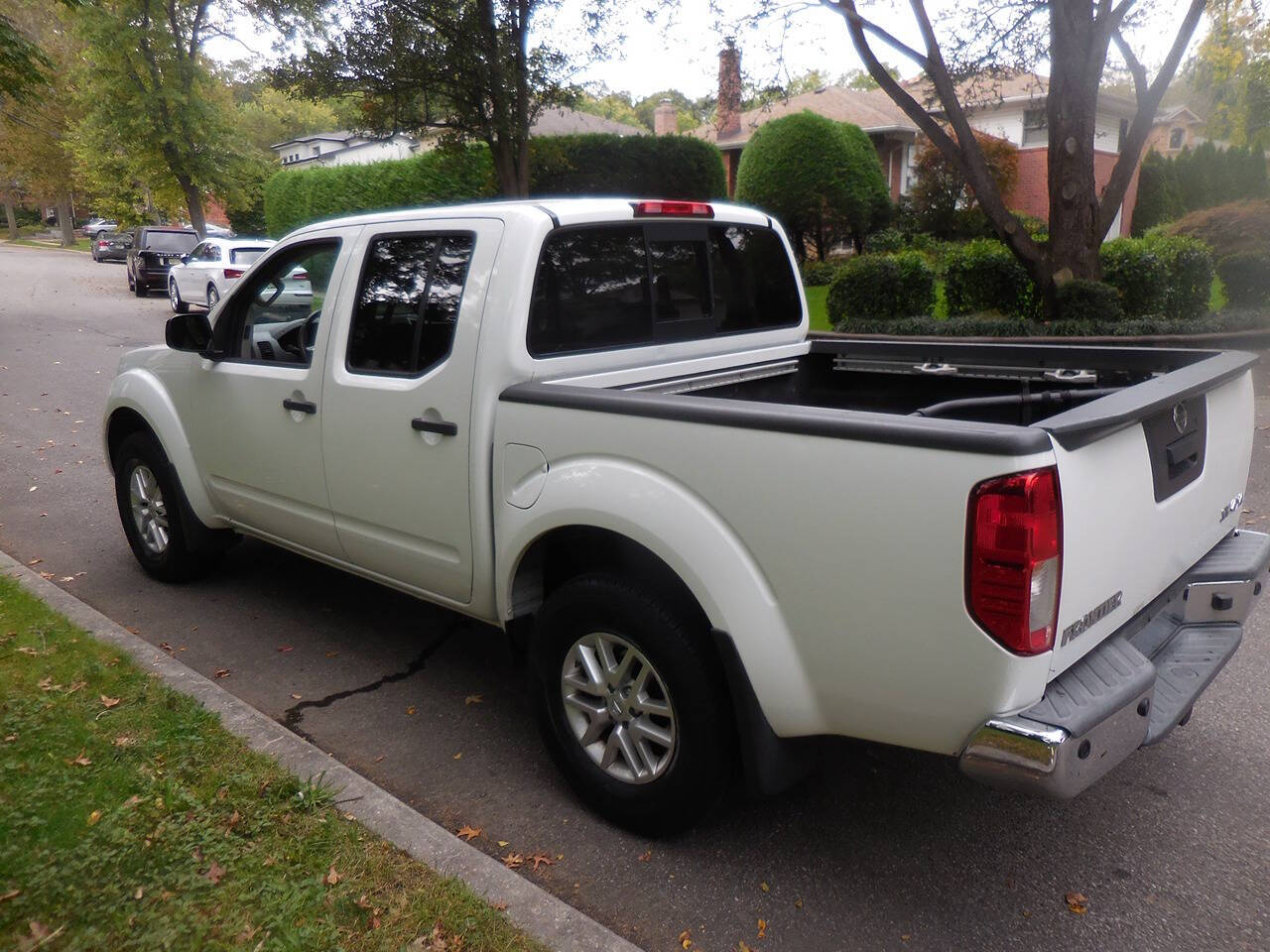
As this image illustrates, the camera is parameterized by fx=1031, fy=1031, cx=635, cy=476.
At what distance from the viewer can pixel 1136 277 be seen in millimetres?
13023

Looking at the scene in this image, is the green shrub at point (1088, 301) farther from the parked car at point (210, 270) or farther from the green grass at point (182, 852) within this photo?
the parked car at point (210, 270)

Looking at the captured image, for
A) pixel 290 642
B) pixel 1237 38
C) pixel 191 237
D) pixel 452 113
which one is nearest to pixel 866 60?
pixel 452 113

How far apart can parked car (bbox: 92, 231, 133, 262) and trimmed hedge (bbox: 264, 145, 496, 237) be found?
53.9 feet

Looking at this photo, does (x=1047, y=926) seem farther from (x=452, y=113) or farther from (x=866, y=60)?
(x=452, y=113)

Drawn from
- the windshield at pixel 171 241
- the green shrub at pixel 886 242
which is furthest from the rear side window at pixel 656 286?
the windshield at pixel 171 241

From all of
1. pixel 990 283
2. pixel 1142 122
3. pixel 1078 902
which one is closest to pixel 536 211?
pixel 1078 902

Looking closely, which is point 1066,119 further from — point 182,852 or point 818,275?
point 182,852

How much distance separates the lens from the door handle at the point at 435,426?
3.60 meters

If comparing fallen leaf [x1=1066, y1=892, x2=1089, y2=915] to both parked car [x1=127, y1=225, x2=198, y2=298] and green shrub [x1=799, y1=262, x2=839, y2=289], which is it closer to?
green shrub [x1=799, y1=262, x2=839, y2=289]

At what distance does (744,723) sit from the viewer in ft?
9.50

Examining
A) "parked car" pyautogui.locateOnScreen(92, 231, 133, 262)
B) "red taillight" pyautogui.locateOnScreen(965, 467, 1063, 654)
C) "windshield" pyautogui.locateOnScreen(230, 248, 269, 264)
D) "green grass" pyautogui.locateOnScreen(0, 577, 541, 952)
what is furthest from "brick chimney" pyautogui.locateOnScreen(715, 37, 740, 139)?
"parked car" pyautogui.locateOnScreen(92, 231, 133, 262)

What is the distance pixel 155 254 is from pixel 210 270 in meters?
6.06

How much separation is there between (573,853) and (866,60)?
13.1 m

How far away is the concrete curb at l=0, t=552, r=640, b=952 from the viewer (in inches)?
109
